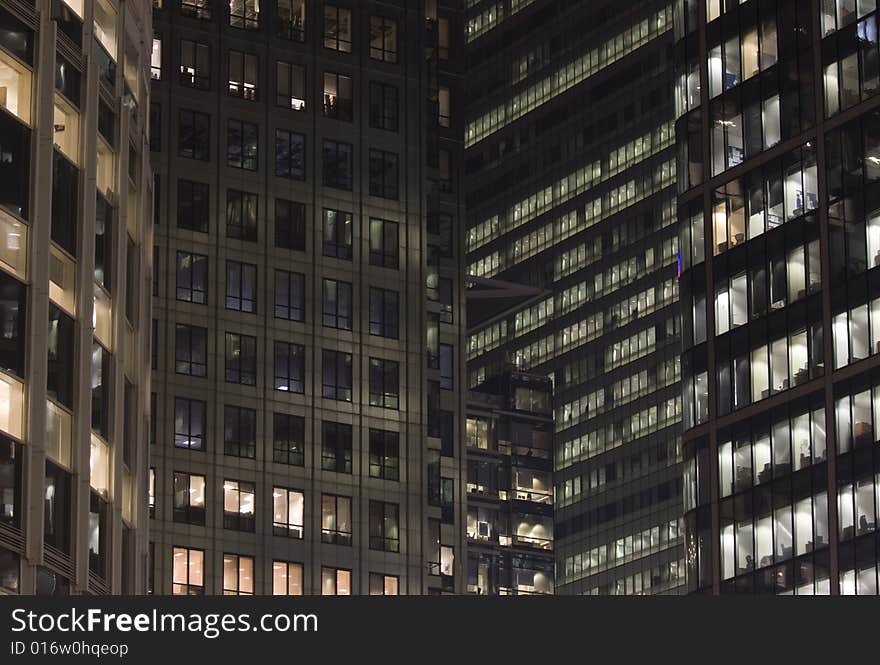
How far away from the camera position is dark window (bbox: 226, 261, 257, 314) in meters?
124

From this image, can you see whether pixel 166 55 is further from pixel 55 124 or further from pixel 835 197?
pixel 55 124

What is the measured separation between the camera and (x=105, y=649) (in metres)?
20.2

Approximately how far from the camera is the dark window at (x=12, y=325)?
156 ft

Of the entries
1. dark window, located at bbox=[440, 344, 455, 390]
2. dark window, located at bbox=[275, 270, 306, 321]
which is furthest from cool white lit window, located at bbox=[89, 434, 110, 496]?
dark window, located at bbox=[440, 344, 455, 390]

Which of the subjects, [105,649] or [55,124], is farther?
[55,124]

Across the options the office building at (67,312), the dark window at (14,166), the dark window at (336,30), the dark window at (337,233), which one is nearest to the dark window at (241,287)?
the dark window at (337,233)

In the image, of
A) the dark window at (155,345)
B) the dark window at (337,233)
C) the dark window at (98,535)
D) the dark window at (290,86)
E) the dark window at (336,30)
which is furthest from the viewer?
the dark window at (336,30)

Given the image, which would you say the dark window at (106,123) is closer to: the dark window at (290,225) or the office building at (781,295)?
the office building at (781,295)

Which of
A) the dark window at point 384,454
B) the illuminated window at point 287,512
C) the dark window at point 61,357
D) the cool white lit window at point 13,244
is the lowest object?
the dark window at point 61,357

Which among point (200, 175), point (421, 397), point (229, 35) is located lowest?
point (421, 397)

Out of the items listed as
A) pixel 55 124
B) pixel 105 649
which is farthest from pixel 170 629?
pixel 55 124

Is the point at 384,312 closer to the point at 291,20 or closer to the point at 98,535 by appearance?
the point at 291,20

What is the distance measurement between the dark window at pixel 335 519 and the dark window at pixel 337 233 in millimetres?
14201

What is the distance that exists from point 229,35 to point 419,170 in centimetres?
1367
